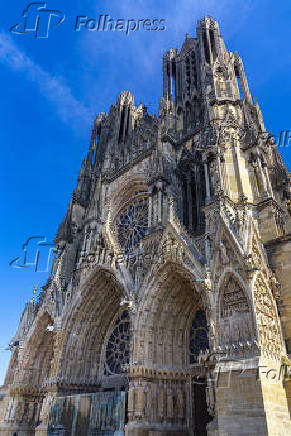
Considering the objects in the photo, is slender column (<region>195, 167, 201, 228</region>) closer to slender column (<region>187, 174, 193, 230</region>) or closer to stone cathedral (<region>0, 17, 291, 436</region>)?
stone cathedral (<region>0, 17, 291, 436</region>)

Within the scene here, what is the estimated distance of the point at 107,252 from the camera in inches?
572

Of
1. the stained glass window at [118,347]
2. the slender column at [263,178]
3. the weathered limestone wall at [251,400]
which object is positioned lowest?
the weathered limestone wall at [251,400]

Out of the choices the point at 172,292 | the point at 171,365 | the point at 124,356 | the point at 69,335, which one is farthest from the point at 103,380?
the point at 172,292

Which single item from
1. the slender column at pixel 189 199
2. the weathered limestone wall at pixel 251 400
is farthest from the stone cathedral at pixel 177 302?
the slender column at pixel 189 199

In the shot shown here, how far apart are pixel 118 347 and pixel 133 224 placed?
6.40m

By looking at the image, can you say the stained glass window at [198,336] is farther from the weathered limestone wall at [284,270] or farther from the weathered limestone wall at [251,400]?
the weathered limestone wall at [251,400]

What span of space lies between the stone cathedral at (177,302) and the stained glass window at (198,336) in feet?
0.15

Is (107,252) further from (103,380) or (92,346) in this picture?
(103,380)

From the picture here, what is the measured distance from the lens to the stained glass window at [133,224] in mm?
17047

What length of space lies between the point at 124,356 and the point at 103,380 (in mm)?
1339

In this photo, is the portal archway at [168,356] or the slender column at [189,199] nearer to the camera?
the portal archway at [168,356]

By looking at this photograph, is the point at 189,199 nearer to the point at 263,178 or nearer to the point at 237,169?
the point at 237,169

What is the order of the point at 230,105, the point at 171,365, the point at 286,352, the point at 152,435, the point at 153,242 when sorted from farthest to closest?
the point at 230,105 < the point at 153,242 < the point at 171,365 < the point at 152,435 < the point at 286,352

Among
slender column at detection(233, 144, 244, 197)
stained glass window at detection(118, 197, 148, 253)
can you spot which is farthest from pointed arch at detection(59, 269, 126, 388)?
slender column at detection(233, 144, 244, 197)
